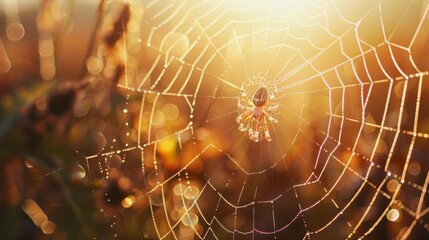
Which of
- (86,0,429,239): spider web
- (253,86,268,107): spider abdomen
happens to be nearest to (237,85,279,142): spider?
(253,86,268,107): spider abdomen

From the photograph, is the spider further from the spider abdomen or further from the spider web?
the spider web

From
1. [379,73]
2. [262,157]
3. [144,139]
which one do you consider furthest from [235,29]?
[379,73]

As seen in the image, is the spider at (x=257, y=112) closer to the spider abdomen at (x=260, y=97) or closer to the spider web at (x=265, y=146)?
the spider abdomen at (x=260, y=97)

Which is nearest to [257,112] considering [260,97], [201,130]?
[260,97]

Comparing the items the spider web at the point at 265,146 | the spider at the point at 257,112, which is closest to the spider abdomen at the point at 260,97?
the spider at the point at 257,112

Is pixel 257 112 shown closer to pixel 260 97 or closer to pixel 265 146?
pixel 260 97

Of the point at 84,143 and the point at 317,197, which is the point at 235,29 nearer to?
the point at 317,197

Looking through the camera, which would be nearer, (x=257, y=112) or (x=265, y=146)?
(x=257, y=112)
